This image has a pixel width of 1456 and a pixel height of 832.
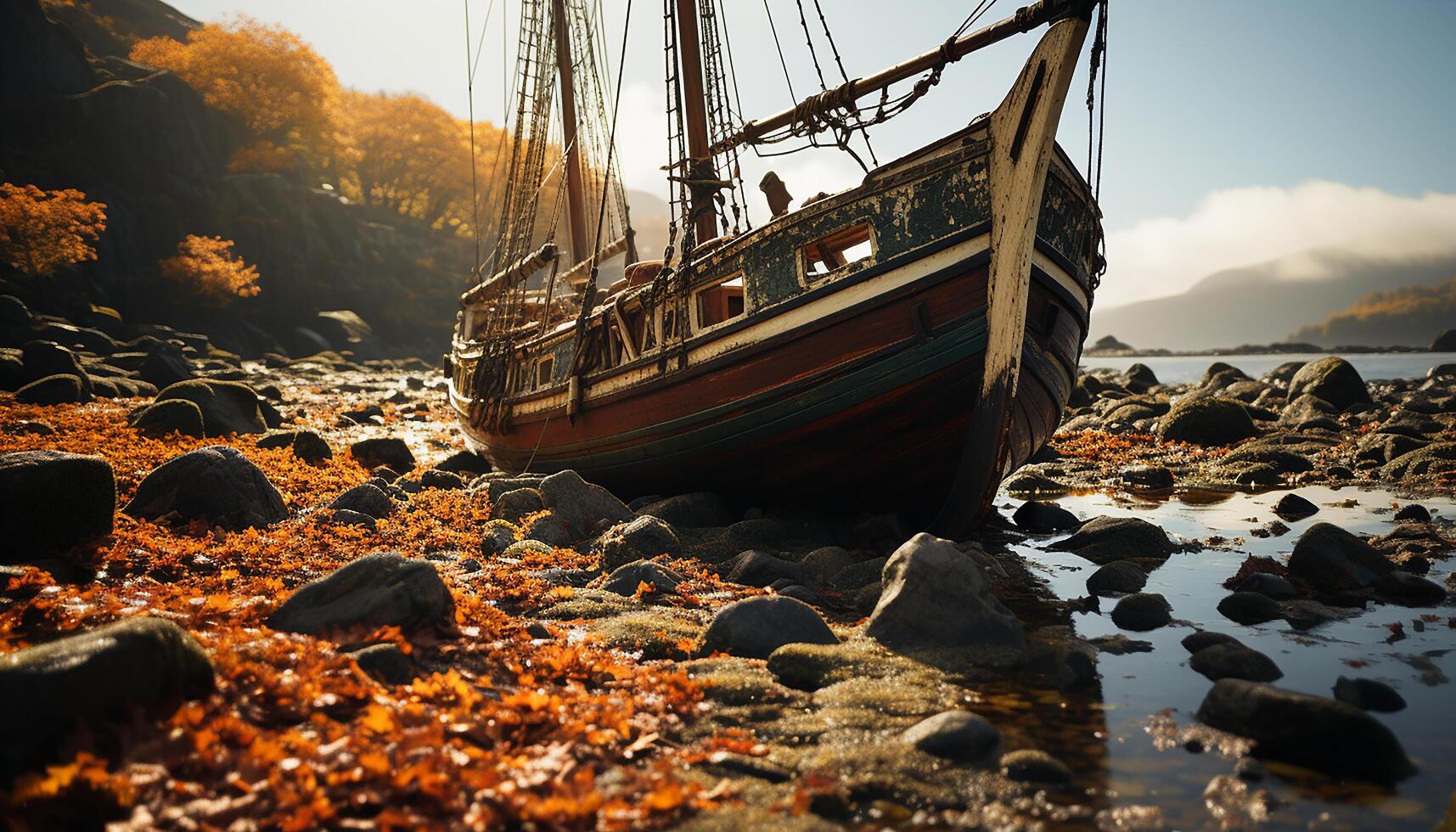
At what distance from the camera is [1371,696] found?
5.58m

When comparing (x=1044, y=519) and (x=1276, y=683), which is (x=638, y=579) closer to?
(x=1276, y=683)

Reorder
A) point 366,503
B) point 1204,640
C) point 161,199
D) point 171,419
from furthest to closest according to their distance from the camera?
point 161,199, point 171,419, point 366,503, point 1204,640

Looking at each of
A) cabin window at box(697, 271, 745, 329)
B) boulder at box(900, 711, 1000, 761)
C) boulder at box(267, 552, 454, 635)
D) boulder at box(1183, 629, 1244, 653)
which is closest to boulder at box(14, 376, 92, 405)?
cabin window at box(697, 271, 745, 329)

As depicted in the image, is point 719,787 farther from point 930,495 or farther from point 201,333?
point 201,333

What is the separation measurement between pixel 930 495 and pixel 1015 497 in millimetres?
6487

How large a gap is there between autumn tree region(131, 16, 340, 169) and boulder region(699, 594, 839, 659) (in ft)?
240

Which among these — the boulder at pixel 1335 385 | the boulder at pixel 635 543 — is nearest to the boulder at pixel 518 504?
the boulder at pixel 635 543

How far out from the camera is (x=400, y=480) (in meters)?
16.0

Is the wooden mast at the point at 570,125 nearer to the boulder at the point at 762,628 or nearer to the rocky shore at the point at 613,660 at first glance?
the rocky shore at the point at 613,660

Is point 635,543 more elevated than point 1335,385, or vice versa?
point 1335,385

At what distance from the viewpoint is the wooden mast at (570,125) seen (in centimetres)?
2653

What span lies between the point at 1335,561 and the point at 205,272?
5901cm

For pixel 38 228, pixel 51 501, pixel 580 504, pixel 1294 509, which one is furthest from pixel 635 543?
pixel 38 228

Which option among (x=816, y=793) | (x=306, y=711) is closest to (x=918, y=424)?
(x=816, y=793)
